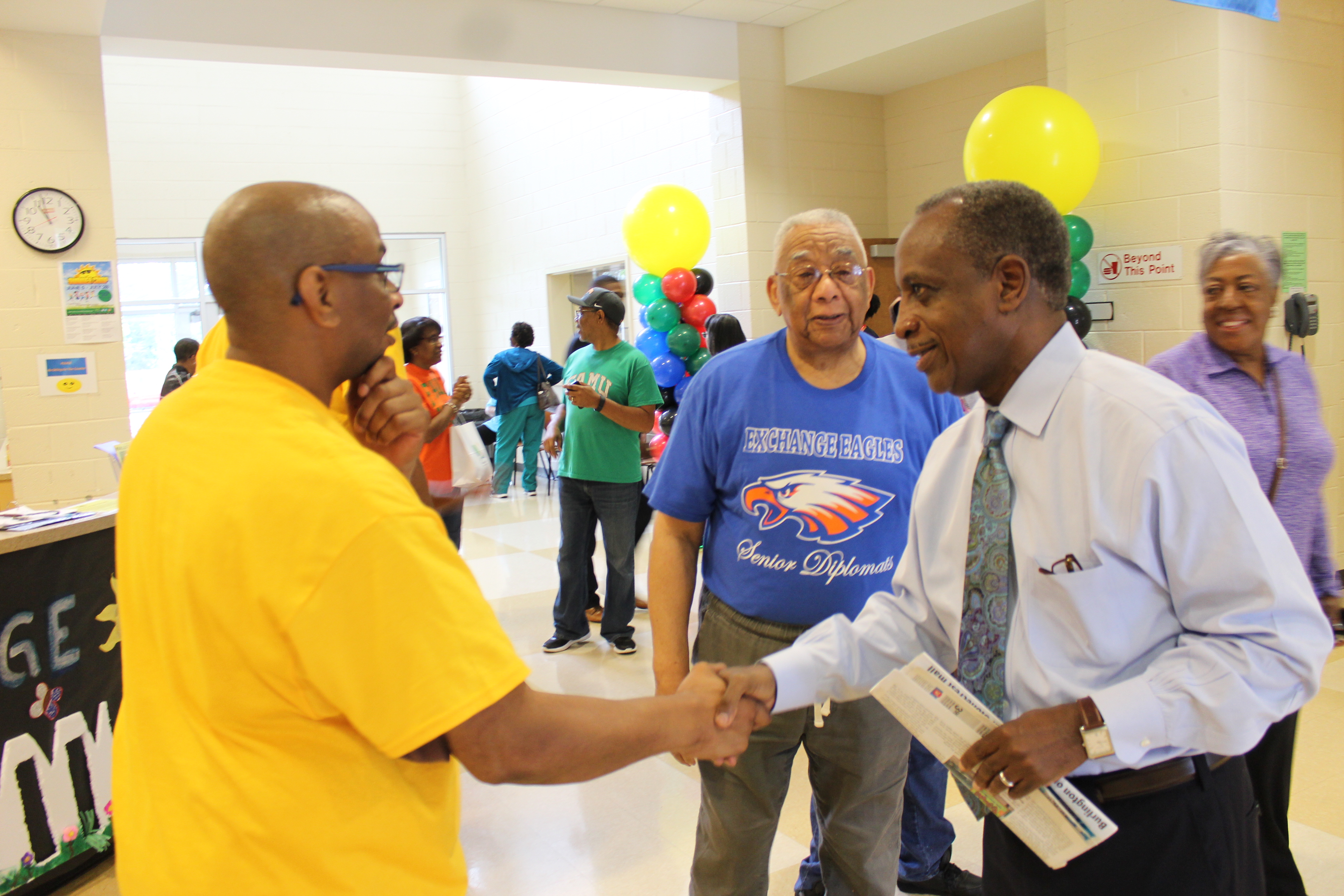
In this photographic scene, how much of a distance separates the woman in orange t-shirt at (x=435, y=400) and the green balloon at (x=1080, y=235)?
3.00 meters

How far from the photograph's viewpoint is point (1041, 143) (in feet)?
14.4

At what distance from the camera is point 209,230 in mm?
1027

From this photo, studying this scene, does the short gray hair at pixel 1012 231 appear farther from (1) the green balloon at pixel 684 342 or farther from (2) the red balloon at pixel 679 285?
(2) the red balloon at pixel 679 285

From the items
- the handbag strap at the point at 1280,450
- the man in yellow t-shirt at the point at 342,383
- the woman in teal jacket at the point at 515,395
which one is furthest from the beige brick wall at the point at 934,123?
the man in yellow t-shirt at the point at 342,383

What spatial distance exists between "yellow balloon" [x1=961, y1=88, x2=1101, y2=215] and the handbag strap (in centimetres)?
234

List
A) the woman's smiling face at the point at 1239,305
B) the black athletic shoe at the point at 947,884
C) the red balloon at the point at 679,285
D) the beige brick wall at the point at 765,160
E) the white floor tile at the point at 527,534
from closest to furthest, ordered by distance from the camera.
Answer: the woman's smiling face at the point at 1239,305 → the black athletic shoe at the point at 947,884 → the red balloon at the point at 679,285 → the beige brick wall at the point at 765,160 → the white floor tile at the point at 527,534

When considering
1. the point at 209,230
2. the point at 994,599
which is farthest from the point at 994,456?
the point at 209,230

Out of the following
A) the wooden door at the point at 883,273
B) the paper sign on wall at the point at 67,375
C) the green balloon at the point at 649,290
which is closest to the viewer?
the paper sign on wall at the point at 67,375

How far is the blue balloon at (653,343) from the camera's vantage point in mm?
6152

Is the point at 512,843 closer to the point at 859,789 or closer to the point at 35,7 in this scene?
the point at 859,789

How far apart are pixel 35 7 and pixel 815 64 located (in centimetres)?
456

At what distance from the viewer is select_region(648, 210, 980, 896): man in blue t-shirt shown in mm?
1811

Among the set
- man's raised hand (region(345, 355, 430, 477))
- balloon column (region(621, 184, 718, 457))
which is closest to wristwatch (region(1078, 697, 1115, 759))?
man's raised hand (region(345, 355, 430, 477))

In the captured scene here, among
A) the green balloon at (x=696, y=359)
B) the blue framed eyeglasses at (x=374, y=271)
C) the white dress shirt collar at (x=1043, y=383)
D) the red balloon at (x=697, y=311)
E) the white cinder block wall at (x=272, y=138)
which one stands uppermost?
the white cinder block wall at (x=272, y=138)
